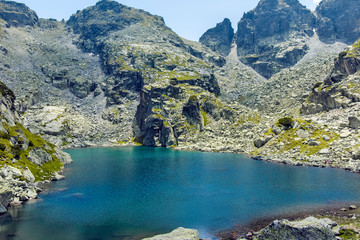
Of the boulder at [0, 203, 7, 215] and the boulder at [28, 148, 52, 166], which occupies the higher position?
the boulder at [28, 148, 52, 166]

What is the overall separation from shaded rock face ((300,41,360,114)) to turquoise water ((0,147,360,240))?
169 feet

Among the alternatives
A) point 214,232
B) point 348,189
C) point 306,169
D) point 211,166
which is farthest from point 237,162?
point 214,232

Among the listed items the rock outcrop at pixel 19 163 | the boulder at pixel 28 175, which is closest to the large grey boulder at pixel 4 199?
the rock outcrop at pixel 19 163

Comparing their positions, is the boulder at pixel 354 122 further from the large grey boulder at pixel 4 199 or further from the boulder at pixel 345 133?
the large grey boulder at pixel 4 199

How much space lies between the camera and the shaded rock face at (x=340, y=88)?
115 meters

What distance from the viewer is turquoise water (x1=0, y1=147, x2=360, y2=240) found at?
135 ft

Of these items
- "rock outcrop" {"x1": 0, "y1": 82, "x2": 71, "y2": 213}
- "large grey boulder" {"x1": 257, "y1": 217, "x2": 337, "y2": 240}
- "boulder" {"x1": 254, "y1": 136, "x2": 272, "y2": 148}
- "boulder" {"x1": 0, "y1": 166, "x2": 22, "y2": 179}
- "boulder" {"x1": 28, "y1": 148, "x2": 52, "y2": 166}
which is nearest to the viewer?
"large grey boulder" {"x1": 257, "y1": 217, "x2": 337, "y2": 240}

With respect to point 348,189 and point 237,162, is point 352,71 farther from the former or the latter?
point 348,189

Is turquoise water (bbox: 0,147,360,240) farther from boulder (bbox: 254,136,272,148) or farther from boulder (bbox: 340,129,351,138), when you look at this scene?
boulder (bbox: 254,136,272,148)

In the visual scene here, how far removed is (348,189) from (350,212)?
56.0ft

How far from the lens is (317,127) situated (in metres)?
106

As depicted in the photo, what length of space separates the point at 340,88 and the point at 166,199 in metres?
108

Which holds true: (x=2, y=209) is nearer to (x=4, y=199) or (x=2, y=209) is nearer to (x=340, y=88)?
(x=4, y=199)

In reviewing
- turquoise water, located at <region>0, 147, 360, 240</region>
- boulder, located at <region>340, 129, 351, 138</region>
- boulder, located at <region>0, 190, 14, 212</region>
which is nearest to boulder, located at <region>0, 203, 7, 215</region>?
boulder, located at <region>0, 190, 14, 212</region>
